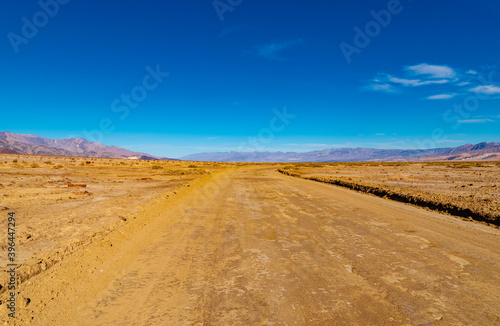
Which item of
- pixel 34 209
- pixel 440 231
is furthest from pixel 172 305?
pixel 34 209

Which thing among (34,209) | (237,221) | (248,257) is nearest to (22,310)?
(248,257)

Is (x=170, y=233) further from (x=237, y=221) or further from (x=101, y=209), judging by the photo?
(x=101, y=209)

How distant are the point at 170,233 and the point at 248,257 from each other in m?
2.76

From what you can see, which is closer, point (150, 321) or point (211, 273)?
point (150, 321)

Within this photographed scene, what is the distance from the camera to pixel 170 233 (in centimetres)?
689

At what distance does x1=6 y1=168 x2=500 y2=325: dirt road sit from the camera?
326cm

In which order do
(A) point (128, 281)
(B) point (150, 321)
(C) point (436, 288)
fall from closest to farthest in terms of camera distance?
(B) point (150, 321), (C) point (436, 288), (A) point (128, 281)

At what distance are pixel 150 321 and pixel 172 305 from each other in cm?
36

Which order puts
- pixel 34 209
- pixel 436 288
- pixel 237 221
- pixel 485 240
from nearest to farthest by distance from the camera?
pixel 436 288
pixel 485 240
pixel 237 221
pixel 34 209

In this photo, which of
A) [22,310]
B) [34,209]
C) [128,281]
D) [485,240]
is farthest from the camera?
[34,209]

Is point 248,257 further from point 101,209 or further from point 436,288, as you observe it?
point 101,209

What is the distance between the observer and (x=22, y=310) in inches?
134

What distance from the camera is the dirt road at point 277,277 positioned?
3.26 meters

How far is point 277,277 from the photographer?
4.25 meters
